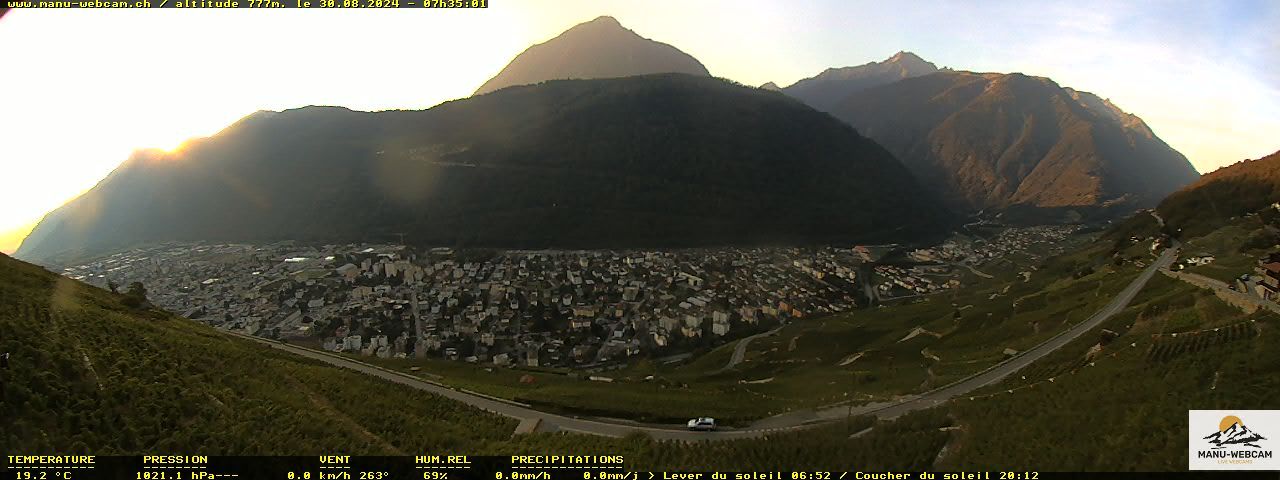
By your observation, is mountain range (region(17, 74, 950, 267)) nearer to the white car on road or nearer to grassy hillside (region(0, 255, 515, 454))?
A: grassy hillside (region(0, 255, 515, 454))

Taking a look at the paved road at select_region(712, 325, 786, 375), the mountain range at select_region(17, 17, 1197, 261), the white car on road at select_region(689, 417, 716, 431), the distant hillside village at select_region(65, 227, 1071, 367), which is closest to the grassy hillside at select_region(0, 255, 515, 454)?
the white car on road at select_region(689, 417, 716, 431)

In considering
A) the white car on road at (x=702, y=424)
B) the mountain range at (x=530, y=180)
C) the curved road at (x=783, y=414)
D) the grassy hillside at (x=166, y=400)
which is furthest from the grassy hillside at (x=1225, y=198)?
the grassy hillside at (x=166, y=400)

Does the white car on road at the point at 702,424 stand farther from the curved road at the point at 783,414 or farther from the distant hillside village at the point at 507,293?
the distant hillside village at the point at 507,293

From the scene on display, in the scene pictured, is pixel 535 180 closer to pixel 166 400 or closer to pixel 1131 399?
pixel 166 400

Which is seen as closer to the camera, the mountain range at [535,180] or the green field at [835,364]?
the green field at [835,364]

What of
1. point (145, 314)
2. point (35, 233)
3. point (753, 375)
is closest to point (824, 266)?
point (753, 375)

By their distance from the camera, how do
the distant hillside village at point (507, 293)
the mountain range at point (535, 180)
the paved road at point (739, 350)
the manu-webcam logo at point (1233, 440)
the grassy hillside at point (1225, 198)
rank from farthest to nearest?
the mountain range at point (535, 180) < the distant hillside village at point (507, 293) < the grassy hillside at point (1225, 198) < the paved road at point (739, 350) < the manu-webcam logo at point (1233, 440)
